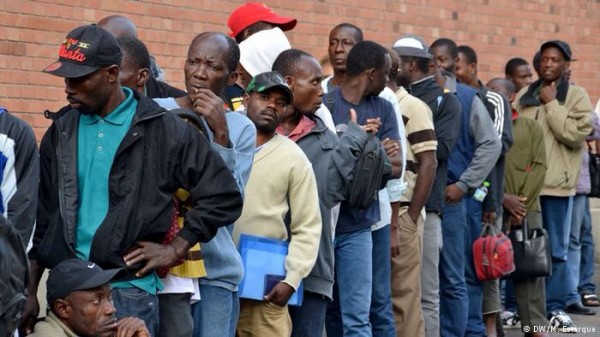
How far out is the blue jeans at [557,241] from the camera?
1055 cm

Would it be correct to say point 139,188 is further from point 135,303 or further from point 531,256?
point 531,256


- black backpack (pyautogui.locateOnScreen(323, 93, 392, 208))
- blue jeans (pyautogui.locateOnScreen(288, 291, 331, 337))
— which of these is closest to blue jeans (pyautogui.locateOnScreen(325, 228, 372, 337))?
black backpack (pyautogui.locateOnScreen(323, 93, 392, 208))

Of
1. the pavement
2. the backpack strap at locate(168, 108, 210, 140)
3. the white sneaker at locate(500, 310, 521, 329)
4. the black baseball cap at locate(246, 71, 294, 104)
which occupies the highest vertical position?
the black baseball cap at locate(246, 71, 294, 104)

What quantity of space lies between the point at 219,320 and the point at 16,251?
195 centimetres

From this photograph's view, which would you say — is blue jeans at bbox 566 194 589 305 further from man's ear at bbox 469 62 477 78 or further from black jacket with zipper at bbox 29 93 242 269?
black jacket with zipper at bbox 29 93 242 269

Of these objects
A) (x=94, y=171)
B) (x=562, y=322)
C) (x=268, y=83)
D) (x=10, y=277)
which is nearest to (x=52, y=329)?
(x=94, y=171)

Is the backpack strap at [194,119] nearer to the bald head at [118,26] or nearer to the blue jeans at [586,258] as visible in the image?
the bald head at [118,26]

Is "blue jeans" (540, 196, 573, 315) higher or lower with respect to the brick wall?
lower

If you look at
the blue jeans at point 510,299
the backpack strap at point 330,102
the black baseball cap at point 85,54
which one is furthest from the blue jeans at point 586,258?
the black baseball cap at point 85,54

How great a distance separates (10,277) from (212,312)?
6.76 feet

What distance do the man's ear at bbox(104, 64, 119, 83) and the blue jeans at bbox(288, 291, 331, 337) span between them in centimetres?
193

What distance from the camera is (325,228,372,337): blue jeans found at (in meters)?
7.30

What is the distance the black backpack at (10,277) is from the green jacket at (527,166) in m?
6.78

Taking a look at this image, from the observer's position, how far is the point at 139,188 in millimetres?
5070
